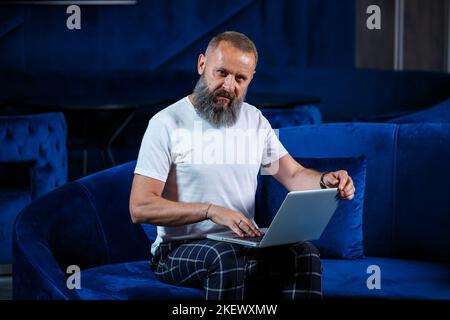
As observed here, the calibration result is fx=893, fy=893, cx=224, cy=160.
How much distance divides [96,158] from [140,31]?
1.24 meters

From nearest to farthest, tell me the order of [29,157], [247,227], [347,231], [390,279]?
[247,227] → [390,279] → [347,231] → [29,157]

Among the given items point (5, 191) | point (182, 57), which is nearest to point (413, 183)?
point (5, 191)

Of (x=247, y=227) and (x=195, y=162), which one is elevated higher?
(x=195, y=162)

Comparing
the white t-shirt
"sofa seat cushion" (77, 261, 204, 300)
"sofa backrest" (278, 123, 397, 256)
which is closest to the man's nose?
the white t-shirt

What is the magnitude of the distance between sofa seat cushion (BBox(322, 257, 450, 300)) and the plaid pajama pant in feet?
0.92

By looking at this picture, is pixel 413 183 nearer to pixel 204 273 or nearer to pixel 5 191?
pixel 204 273

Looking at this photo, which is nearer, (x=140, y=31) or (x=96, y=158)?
(x=96, y=158)

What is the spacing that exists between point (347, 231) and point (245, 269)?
65 cm

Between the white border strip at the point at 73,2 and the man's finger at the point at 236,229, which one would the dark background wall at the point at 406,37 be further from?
the man's finger at the point at 236,229

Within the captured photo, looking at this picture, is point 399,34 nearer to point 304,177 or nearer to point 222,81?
point 304,177

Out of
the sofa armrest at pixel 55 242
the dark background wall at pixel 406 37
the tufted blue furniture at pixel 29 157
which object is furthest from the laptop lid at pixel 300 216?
→ the dark background wall at pixel 406 37

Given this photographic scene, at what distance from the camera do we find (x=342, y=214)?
8.81 ft

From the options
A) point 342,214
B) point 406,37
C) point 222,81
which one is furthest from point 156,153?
point 406,37

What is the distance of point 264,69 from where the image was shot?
5.43 meters
